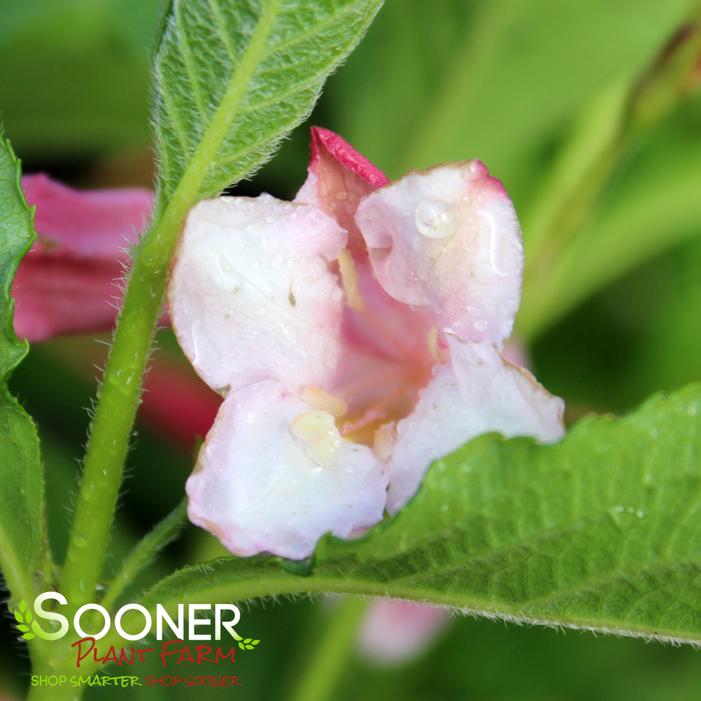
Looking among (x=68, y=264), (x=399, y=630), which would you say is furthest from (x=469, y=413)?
Result: (x=399, y=630)

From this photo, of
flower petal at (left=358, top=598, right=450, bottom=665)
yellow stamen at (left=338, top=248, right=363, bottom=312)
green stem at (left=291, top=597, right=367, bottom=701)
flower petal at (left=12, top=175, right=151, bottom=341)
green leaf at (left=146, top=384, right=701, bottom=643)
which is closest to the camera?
green leaf at (left=146, top=384, right=701, bottom=643)

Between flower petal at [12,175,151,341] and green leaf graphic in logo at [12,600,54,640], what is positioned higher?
flower petal at [12,175,151,341]

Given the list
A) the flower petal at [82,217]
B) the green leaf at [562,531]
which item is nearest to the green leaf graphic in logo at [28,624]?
the green leaf at [562,531]

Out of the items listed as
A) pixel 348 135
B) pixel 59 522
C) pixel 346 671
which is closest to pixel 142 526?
pixel 59 522

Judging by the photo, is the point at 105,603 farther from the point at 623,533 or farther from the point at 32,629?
the point at 623,533

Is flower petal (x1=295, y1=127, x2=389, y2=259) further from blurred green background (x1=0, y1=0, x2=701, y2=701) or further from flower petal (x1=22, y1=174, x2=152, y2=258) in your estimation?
blurred green background (x1=0, y1=0, x2=701, y2=701)

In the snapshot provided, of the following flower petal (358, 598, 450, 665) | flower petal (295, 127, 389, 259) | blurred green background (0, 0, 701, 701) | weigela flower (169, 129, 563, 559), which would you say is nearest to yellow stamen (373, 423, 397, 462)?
weigela flower (169, 129, 563, 559)

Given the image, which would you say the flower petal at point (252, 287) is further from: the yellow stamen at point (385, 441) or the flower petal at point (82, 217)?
the flower petal at point (82, 217)
